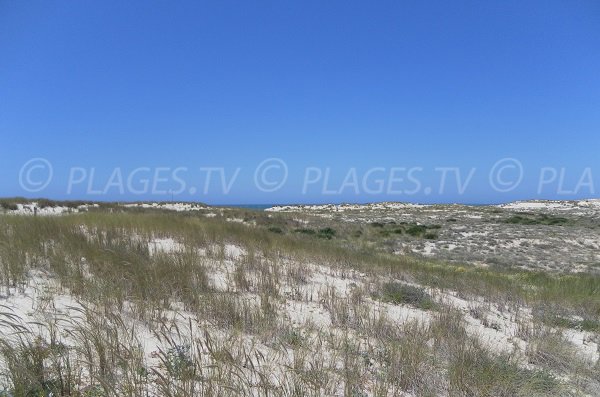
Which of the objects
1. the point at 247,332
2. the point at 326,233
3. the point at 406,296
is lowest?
the point at 326,233

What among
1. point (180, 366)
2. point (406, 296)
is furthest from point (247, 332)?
point (406, 296)

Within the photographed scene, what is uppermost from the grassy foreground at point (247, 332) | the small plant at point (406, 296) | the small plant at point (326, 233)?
the grassy foreground at point (247, 332)

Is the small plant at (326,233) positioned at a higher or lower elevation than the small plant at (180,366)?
lower

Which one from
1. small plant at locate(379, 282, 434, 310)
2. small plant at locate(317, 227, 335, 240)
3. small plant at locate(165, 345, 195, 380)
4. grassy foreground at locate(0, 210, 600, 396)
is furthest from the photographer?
small plant at locate(317, 227, 335, 240)

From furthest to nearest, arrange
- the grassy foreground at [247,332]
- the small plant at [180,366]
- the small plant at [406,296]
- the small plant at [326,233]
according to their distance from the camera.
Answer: the small plant at [326,233], the small plant at [406,296], the grassy foreground at [247,332], the small plant at [180,366]

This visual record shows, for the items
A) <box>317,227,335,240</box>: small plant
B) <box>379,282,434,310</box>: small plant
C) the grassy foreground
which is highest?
the grassy foreground

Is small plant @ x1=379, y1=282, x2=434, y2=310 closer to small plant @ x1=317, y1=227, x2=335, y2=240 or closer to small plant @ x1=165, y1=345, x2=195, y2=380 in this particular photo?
small plant @ x1=165, y1=345, x2=195, y2=380

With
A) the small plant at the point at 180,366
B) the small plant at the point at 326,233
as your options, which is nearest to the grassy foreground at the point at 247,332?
the small plant at the point at 180,366

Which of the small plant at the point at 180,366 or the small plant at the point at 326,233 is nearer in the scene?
the small plant at the point at 180,366

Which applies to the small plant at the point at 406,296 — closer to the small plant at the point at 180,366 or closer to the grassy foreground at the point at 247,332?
the grassy foreground at the point at 247,332

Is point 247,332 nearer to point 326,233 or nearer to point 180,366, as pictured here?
point 180,366

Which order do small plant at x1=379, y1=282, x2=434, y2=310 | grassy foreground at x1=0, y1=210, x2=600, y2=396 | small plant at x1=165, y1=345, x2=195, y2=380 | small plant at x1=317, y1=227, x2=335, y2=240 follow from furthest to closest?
1. small plant at x1=317, y1=227, x2=335, y2=240
2. small plant at x1=379, y1=282, x2=434, y2=310
3. grassy foreground at x1=0, y1=210, x2=600, y2=396
4. small plant at x1=165, y1=345, x2=195, y2=380

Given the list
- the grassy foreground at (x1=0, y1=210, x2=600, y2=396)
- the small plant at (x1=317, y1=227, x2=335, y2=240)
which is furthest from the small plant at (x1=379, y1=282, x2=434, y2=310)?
the small plant at (x1=317, y1=227, x2=335, y2=240)

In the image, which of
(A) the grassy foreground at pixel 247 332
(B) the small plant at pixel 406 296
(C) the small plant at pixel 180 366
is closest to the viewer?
(C) the small plant at pixel 180 366
